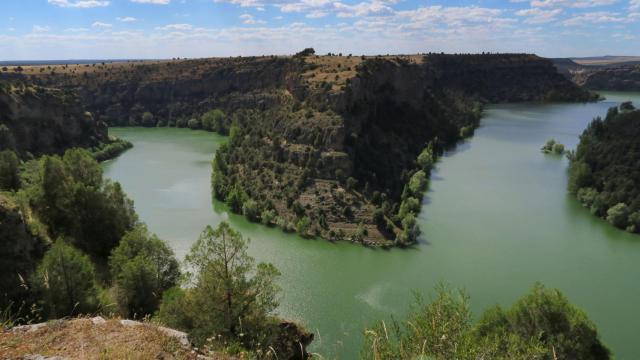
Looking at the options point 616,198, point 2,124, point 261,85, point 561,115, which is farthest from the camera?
point 561,115

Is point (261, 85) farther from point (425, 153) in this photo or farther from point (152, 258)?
point (152, 258)

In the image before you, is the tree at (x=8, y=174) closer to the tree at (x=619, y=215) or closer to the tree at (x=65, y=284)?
the tree at (x=65, y=284)

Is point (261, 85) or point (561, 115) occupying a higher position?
point (261, 85)

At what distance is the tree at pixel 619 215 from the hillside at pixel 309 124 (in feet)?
48.6

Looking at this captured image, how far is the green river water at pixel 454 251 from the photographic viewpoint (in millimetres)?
22938

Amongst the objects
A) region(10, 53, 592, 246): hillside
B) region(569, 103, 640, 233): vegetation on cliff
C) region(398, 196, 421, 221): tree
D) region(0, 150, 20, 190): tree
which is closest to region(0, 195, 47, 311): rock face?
region(0, 150, 20, 190): tree

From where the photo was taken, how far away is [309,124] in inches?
1644

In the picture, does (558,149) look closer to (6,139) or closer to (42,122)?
(6,139)

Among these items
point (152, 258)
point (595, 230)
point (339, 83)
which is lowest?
point (595, 230)

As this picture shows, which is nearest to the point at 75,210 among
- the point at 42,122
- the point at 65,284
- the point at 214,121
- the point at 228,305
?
the point at 65,284

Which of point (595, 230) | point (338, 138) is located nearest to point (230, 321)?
point (338, 138)

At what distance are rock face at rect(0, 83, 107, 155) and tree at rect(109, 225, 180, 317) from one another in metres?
31.4

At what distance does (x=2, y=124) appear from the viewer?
43406 mm

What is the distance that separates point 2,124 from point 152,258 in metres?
35.8
